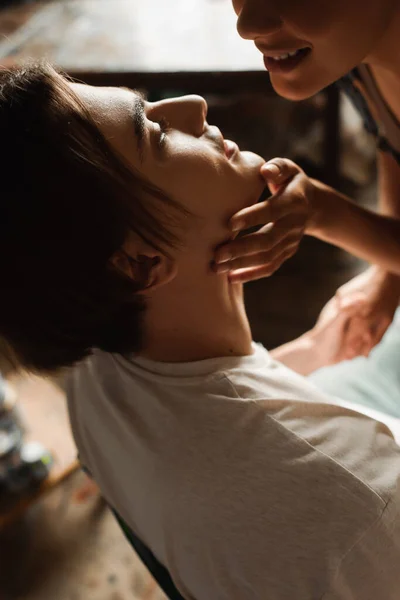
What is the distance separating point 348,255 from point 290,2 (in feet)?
5.13

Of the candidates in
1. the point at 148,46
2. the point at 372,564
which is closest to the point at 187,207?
the point at 372,564

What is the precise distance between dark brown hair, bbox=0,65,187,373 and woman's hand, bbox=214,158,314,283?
9cm

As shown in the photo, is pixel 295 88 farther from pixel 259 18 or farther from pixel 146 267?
pixel 146 267

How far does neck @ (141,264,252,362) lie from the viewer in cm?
75

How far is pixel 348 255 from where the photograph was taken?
2143mm

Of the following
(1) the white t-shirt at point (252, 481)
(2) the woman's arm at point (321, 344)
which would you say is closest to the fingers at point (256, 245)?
(1) the white t-shirt at point (252, 481)

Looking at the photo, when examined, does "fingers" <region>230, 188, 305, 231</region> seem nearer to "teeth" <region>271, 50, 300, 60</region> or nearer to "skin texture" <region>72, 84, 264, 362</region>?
"skin texture" <region>72, 84, 264, 362</region>

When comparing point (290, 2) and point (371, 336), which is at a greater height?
point (290, 2)

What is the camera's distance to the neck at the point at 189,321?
75cm

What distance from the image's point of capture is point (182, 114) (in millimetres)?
732

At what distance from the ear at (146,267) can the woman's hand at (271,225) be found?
70 mm

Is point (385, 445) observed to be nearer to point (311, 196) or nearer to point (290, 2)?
point (311, 196)

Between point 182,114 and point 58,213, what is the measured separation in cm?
24

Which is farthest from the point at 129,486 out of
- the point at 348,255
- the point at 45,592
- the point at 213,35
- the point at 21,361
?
the point at 348,255
